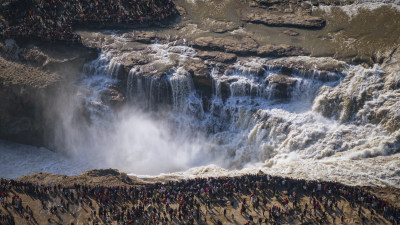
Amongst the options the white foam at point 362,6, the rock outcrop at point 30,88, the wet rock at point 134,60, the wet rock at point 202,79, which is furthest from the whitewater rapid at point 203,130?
the white foam at point 362,6

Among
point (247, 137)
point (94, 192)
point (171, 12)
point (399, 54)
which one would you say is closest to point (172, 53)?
point (171, 12)

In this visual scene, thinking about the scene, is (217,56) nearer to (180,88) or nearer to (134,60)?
(180,88)

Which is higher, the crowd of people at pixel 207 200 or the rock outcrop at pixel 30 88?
the rock outcrop at pixel 30 88

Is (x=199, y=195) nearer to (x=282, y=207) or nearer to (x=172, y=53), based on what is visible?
(x=282, y=207)

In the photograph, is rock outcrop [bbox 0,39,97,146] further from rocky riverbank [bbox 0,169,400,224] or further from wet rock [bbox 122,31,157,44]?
rocky riverbank [bbox 0,169,400,224]

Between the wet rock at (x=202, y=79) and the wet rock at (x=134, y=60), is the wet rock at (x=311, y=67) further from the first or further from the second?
the wet rock at (x=134, y=60)

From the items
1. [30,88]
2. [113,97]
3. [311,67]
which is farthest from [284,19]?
[30,88]
